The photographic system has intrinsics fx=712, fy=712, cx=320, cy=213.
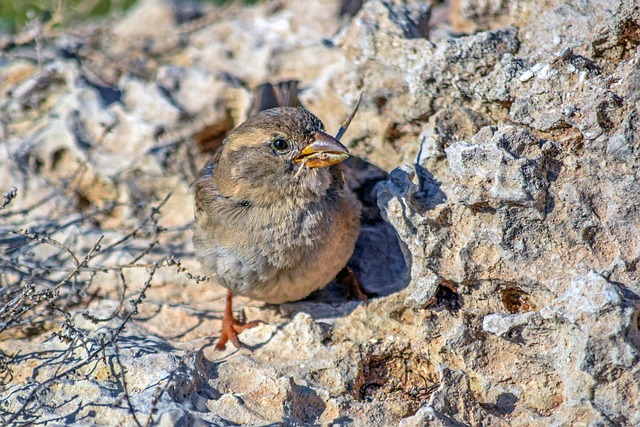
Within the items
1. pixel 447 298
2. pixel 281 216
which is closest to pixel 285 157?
pixel 281 216

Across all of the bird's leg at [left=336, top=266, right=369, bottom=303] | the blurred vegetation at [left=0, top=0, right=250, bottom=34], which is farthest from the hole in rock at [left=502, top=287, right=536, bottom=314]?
the blurred vegetation at [left=0, top=0, right=250, bottom=34]

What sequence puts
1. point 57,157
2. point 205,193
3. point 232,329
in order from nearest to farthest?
1. point 232,329
2. point 205,193
3. point 57,157

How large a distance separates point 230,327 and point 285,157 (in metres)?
0.99

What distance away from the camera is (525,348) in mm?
3195

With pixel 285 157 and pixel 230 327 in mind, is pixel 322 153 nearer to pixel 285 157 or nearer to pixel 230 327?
pixel 285 157

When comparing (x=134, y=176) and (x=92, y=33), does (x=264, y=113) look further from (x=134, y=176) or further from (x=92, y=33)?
(x=92, y=33)

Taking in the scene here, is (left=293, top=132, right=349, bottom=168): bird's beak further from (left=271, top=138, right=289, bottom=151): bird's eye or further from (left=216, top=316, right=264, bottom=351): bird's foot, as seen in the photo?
(left=216, top=316, right=264, bottom=351): bird's foot

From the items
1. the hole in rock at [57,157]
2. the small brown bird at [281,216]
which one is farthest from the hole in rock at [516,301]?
the hole in rock at [57,157]

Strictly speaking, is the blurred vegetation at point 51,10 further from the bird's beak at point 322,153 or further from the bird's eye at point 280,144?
the bird's beak at point 322,153

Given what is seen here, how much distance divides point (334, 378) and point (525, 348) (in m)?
0.90

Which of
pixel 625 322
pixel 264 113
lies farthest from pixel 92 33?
pixel 625 322

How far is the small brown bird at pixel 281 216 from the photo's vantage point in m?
3.75

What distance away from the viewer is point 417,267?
139 inches

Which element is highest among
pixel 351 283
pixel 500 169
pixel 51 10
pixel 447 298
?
pixel 500 169
